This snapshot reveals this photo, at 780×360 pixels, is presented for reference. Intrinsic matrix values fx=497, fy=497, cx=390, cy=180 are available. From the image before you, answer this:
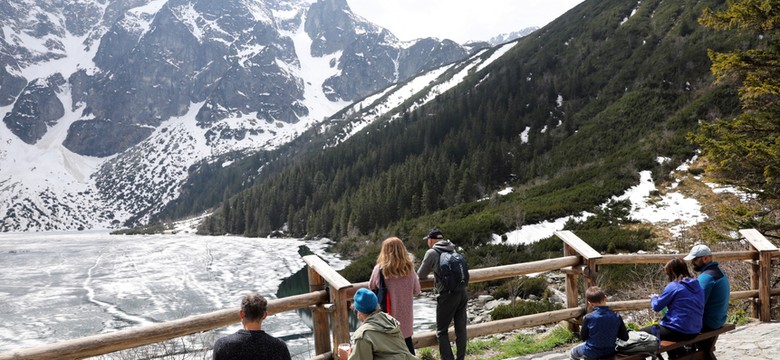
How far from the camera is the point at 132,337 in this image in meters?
4.38

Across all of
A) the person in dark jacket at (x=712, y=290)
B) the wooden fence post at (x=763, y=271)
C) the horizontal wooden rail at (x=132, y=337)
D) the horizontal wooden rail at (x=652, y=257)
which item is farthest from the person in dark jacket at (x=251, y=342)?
the wooden fence post at (x=763, y=271)

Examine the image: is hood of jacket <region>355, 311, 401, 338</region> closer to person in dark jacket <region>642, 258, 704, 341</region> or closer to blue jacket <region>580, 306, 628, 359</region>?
blue jacket <region>580, 306, 628, 359</region>

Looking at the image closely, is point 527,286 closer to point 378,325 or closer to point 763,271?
point 763,271

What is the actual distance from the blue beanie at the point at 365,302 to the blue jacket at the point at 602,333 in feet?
8.06

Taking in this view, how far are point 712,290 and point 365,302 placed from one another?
4345 millimetres

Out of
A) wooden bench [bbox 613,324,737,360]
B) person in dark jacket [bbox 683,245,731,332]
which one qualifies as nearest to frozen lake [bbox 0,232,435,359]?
wooden bench [bbox 613,324,737,360]

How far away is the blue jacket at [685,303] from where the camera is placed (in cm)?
536

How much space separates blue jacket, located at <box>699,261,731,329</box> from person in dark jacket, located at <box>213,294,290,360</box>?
485 cm

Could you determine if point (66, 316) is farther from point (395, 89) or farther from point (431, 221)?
point (395, 89)

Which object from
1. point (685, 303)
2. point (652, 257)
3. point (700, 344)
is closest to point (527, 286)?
point (652, 257)

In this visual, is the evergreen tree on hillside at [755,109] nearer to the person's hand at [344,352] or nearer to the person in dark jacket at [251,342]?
the person's hand at [344,352]

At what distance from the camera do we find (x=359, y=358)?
12.4 feet

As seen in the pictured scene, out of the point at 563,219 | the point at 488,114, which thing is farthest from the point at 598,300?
the point at 488,114

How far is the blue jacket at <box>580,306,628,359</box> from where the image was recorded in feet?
16.4
